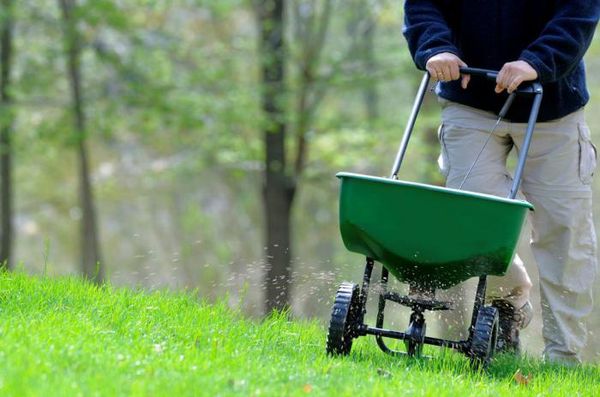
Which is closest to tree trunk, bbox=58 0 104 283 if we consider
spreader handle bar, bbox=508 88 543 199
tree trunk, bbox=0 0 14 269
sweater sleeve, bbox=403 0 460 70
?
tree trunk, bbox=0 0 14 269

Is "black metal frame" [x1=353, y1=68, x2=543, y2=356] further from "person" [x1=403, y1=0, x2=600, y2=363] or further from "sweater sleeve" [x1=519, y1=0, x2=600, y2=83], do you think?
"person" [x1=403, y1=0, x2=600, y2=363]

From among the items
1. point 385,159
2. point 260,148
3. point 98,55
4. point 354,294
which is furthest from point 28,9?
point 354,294

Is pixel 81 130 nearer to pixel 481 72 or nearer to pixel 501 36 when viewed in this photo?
pixel 501 36

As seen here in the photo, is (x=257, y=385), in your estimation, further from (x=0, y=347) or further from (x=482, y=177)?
(x=482, y=177)

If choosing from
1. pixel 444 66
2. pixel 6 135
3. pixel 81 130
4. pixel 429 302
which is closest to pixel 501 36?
pixel 444 66

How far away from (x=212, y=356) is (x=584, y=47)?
2.00 metres

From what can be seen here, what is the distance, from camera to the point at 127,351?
3268mm

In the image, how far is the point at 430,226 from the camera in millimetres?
3611

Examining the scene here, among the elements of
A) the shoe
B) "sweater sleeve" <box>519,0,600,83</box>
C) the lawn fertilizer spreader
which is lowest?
the shoe

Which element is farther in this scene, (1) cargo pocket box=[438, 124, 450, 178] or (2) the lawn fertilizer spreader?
(1) cargo pocket box=[438, 124, 450, 178]

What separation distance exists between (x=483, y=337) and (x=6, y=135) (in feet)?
34.7

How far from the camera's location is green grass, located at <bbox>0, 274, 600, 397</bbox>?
2.94 meters

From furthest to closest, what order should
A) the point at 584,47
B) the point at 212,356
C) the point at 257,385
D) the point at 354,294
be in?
1. the point at 584,47
2. the point at 354,294
3. the point at 212,356
4. the point at 257,385

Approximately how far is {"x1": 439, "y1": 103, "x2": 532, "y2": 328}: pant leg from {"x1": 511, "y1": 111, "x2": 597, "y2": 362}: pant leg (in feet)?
0.32
